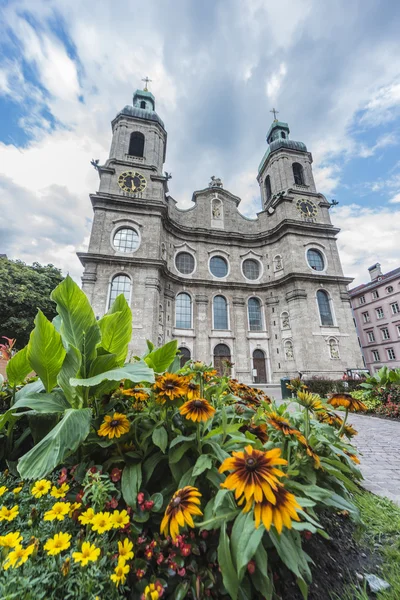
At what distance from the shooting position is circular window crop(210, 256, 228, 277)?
20031mm

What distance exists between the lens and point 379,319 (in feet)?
90.6

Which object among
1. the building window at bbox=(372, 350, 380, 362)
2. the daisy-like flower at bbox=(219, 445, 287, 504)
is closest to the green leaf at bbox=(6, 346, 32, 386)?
the daisy-like flower at bbox=(219, 445, 287, 504)

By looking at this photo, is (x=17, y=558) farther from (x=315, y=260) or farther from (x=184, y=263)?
(x=315, y=260)

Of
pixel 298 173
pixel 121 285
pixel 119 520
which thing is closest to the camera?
pixel 119 520

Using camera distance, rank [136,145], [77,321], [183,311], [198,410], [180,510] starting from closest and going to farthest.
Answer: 1. [180,510]
2. [198,410]
3. [77,321]
4. [183,311]
5. [136,145]

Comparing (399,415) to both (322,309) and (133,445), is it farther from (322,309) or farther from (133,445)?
(322,309)

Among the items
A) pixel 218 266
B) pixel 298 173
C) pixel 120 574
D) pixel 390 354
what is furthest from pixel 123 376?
pixel 390 354

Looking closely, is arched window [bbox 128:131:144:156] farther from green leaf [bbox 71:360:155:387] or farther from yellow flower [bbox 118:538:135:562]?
yellow flower [bbox 118:538:135:562]

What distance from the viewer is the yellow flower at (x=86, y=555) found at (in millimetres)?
934

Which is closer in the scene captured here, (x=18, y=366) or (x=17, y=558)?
(x=17, y=558)

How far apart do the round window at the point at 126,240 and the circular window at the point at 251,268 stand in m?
9.39

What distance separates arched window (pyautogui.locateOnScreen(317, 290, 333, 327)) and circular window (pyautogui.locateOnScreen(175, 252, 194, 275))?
33.9 feet

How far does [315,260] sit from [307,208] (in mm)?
4943

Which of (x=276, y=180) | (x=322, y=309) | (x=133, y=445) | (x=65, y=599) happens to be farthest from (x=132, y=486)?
(x=276, y=180)
